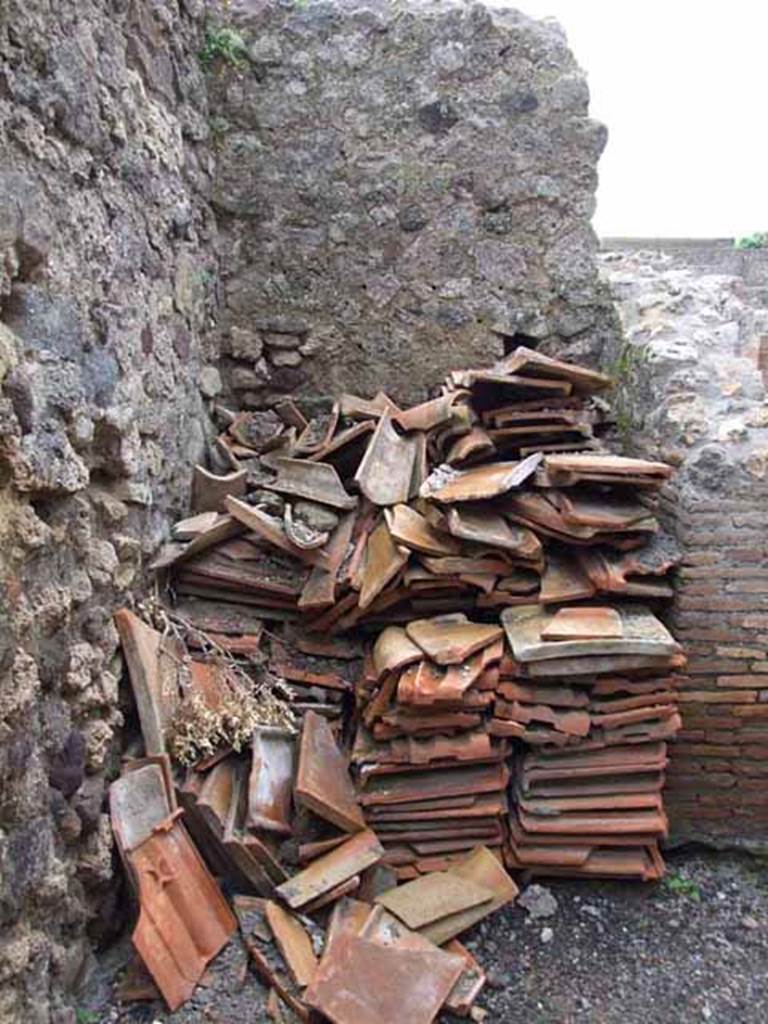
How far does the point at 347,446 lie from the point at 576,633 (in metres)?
1.26

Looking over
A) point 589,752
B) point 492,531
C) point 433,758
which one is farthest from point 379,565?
point 589,752

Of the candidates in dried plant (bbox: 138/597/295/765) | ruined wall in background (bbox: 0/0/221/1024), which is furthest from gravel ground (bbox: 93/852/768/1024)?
dried plant (bbox: 138/597/295/765)

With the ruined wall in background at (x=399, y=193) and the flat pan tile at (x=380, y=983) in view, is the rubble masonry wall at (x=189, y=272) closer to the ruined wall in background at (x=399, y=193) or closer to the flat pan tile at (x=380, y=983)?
the ruined wall in background at (x=399, y=193)

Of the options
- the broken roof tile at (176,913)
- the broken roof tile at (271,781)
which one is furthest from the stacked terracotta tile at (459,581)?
the broken roof tile at (176,913)

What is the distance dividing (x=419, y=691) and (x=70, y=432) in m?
1.30

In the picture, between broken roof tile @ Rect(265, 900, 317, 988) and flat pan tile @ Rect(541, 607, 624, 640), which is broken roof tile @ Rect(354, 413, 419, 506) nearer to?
flat pan tile @ Rect(541, 607, 624, 640)

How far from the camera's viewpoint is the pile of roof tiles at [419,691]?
93.7 inches

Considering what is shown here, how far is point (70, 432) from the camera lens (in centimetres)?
217

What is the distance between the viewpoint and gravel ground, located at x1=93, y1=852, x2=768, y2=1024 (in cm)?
222

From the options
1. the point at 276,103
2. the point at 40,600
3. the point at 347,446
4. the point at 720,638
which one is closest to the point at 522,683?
the point at 720,638

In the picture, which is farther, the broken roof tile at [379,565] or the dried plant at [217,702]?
the broken roof tile at [379,565]

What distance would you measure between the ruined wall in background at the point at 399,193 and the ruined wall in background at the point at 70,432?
0.82m

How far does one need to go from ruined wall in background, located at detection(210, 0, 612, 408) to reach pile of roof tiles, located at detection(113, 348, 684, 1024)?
824 mm

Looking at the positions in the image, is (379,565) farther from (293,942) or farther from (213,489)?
(293,942)
